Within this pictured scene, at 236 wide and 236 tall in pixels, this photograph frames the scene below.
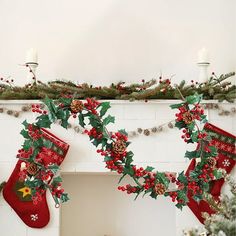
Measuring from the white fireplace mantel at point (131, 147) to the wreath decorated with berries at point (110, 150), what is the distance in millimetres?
→ 998

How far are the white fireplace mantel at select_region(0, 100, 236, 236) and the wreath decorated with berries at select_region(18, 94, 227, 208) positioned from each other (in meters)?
1.00

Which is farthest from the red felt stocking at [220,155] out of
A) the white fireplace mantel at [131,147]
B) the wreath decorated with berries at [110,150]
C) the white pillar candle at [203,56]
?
the wreath decorated with berries at [110,150]

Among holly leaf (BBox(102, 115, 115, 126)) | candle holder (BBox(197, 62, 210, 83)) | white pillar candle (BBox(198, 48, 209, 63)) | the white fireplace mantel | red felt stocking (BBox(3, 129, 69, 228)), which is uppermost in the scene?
white pillar candle (BBox(198, 48, 209, 63))

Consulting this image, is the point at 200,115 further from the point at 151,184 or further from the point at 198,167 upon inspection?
the point at 151,184

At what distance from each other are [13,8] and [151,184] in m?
1.97

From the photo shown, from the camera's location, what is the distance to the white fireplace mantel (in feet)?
9.14

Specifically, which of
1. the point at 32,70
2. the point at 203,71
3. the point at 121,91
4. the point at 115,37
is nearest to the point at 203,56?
the point at 203,71

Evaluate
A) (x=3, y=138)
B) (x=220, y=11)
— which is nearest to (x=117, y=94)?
(x=3, y=138)

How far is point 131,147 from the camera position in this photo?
279cm

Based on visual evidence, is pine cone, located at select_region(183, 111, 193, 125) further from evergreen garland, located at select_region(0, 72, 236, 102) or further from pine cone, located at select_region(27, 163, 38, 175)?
evergreen garland, located at select_region(0, 72, 236, 102)

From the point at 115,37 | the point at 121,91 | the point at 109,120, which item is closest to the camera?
the point at 109,120

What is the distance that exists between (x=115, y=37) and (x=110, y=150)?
5.32 feet

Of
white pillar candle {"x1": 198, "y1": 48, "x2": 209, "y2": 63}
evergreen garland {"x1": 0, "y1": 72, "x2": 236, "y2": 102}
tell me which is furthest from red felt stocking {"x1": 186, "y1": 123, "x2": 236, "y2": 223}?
white pillar candle {"x1": 198, "y1": 48, "x2": 209, "y2": 63}

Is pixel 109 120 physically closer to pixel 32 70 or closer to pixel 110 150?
pixel 110 150
